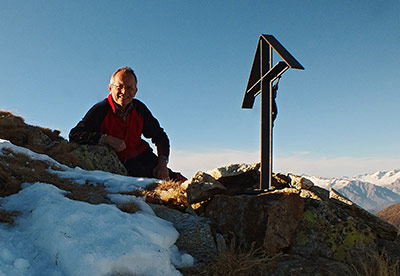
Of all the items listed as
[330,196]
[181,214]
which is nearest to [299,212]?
[330,196]

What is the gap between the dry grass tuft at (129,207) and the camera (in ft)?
15.0

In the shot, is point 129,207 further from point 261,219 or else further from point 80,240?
point 261,219

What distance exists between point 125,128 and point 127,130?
0.08m

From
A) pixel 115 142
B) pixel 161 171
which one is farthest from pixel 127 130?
pixel 161 171

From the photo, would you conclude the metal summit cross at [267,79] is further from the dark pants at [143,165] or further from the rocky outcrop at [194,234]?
the dark pants at [143,165]

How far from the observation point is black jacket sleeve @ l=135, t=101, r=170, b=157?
861cm

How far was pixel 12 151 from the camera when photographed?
7152 mm

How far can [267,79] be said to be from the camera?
5801 mm

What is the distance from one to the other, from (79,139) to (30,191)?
12.6 ft

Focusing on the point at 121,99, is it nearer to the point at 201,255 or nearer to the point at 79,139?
the point at 79,139

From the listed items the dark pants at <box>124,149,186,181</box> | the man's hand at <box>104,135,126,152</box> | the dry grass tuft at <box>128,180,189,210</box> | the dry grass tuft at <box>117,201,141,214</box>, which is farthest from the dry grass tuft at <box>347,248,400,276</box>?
the man's hand at <box>104,135,126,152</box>

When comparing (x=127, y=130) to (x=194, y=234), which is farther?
(x=127, y=130)

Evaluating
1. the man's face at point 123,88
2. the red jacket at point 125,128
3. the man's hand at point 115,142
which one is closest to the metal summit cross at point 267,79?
the man's face at point 123,88

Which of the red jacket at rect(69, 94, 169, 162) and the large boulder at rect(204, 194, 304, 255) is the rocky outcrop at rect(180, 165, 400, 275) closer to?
the large boulder at rect(204, 194, 304, 255)
